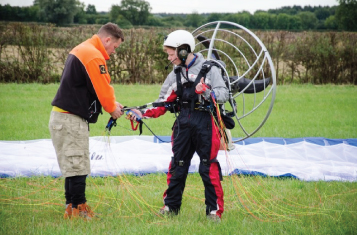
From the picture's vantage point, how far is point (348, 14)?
Result: 4484cm

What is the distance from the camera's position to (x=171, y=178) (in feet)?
15.0

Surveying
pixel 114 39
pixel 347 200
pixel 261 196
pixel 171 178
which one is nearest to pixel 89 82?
pixel 114 39

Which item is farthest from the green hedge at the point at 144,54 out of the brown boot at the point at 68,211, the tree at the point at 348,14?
the tree at the point at 348,14

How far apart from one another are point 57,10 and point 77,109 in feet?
129

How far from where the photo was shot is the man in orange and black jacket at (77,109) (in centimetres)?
424

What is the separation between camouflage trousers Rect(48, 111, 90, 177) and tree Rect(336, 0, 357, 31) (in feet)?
148

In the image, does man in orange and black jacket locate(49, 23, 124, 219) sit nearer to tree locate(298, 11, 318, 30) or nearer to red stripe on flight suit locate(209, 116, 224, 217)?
red stripe on flight suit locate(209, 116, 224, 217)

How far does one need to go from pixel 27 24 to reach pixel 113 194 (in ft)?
41.0

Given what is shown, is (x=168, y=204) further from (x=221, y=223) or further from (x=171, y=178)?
(x=221, y=223)

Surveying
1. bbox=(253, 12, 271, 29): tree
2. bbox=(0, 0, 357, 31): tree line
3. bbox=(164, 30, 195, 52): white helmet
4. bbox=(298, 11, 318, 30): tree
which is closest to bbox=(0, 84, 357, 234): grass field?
bbox=(164, 30, 195, 52): white helmet

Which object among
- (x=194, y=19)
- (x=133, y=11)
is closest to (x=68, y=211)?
(x=133, y=11)

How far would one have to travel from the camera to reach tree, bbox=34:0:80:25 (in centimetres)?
4050

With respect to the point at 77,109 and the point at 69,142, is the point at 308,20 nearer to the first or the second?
the point at 77,109

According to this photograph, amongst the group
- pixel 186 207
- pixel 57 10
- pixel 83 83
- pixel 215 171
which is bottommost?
pixel 186 207
